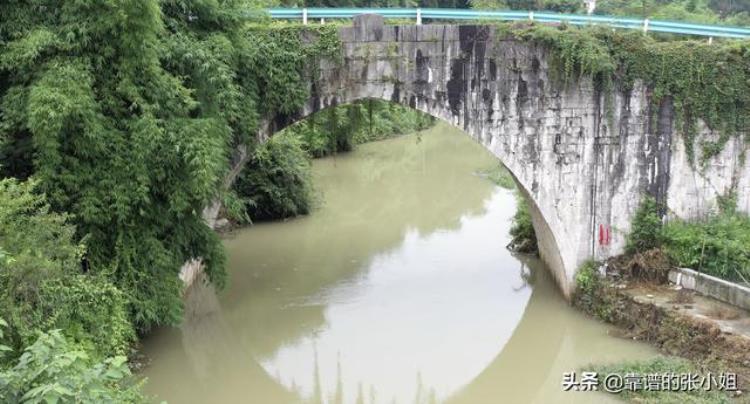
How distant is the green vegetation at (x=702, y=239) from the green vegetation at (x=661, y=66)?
5.08 feet

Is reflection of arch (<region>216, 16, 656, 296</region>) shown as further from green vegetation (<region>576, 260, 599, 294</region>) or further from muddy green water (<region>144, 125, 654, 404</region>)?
muddy green water (<region>144, 125, 654, 404</region>)

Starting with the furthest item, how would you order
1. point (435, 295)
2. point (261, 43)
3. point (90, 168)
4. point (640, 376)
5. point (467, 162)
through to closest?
1. point (467, 162)
2. point (435, 295)
3. point (261, 43)
4. point (640, 376)
5. point (90, 168)

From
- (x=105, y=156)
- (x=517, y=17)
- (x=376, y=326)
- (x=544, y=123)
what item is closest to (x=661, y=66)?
(x=544, y=123)

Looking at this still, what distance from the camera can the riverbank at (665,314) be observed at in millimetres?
8531

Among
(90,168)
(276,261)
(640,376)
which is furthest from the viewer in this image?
(276,261)

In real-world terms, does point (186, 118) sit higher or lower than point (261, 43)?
lower

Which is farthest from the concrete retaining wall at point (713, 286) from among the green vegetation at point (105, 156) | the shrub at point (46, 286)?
the shrub at point (46, 286)

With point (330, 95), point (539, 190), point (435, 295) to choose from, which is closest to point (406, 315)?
point (435, 295)

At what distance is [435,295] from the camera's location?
39.6ft

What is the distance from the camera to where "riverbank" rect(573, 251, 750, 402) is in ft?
28.0

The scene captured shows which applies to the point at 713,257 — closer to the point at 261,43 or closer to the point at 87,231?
the point at 261,43

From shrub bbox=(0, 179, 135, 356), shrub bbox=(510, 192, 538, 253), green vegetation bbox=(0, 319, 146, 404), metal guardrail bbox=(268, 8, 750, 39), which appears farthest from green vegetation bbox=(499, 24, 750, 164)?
green vegetation bbox=(0, 319, 146, 404)

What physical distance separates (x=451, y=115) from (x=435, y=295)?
126 inches

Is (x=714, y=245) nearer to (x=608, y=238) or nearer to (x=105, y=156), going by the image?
(x=608, y=238)
